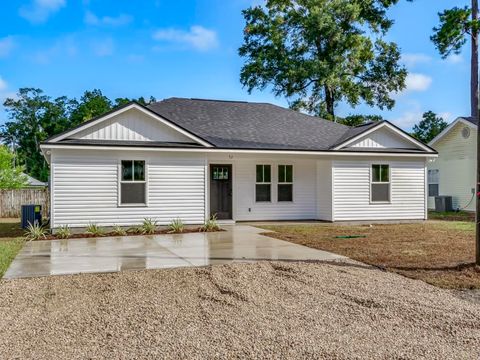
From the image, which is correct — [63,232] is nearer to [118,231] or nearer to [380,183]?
[118,231]

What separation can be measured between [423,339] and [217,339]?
1973mm

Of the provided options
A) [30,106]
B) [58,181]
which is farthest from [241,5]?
[30,106]

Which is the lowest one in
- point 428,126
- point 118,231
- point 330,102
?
point 118,231

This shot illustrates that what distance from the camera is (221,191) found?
1647 cm

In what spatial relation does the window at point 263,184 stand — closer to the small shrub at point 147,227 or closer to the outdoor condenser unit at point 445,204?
the small shrub at point 147,227

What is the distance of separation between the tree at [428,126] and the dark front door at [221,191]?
101 feet

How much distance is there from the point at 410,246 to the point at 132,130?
868 centimetres

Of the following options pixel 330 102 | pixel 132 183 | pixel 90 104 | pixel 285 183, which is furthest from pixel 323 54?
pixel 90 104

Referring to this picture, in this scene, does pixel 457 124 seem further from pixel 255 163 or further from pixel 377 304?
pixel 377 304

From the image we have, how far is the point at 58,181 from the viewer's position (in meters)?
12.9

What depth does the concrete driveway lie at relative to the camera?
784cm

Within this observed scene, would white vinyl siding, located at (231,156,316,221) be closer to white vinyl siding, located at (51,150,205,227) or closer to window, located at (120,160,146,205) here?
white vinyl siding, located at (51,150,205,227)

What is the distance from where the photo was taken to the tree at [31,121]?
6612 centimetres

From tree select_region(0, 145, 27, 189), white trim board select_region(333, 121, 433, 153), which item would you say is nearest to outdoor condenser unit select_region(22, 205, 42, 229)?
white trim board select_region(333, 121, 433, 153)
